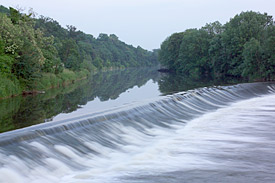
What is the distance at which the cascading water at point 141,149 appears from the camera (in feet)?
26.2

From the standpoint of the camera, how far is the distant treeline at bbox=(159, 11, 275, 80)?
41441 millimetres

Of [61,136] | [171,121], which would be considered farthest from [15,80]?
[61,136]

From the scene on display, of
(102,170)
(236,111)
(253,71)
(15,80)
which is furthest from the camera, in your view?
(253,71)

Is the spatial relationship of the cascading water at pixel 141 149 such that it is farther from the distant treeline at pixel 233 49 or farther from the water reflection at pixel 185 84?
the distant treeline at pixel 233 49

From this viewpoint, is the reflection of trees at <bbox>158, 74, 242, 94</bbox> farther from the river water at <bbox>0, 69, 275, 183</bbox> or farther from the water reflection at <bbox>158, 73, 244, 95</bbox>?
the river water at <bbox>0, 69, 275, 183</bbox>

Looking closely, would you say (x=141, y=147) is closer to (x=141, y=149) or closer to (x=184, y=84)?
(x=141, y=149)

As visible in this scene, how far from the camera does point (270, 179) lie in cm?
764

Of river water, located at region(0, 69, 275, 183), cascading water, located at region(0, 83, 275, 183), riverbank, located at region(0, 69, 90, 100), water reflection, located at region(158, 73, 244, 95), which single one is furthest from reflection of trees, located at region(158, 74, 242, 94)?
cascading water, located at region(0, 83, 275, 183)

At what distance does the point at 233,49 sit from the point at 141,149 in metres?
44.7

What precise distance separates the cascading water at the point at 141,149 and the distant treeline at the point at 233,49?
26625 mm

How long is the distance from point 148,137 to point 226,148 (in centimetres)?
310

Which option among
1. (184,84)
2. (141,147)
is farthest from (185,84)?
(141,147)

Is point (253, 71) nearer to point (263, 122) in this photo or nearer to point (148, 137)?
point (263, 122)

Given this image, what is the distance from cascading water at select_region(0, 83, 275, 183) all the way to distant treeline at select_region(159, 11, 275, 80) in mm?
26625
